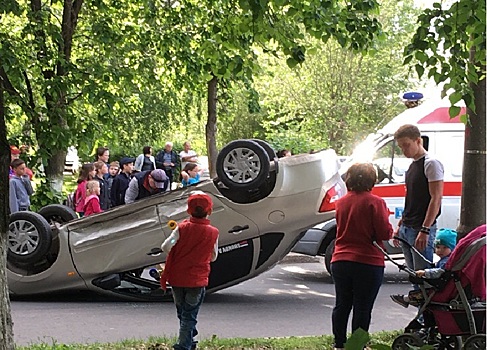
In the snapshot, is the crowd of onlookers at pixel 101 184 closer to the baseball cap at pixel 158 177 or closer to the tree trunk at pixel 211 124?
the baseball cap at pixel 158 177

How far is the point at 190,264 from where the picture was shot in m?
6.66

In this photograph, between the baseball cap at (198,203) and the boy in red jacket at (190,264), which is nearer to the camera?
the boy in red jacket at (190,264)

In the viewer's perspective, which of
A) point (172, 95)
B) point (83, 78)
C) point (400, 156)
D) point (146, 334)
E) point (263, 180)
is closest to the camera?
point (146, 334)

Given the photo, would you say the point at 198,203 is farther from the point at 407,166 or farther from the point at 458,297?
the point at 407,166

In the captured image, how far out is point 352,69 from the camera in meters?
27.4

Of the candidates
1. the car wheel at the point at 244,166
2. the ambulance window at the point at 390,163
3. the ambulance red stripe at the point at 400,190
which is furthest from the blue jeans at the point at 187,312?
the ambulance window at the point at 390,163

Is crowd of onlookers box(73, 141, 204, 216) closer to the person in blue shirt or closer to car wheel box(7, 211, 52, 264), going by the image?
the person in blue shirt

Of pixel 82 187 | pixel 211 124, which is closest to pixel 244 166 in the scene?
pixel 82 187

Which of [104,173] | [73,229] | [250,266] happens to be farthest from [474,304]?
[104,173]

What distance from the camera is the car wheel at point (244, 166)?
30.3 feet

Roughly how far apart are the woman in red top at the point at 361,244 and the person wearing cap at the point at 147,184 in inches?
228

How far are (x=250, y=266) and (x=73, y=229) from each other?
7.27 ft

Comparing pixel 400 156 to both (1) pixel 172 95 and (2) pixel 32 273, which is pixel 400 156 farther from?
(1) pixel 172 95

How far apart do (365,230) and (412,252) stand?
32.0 inches
